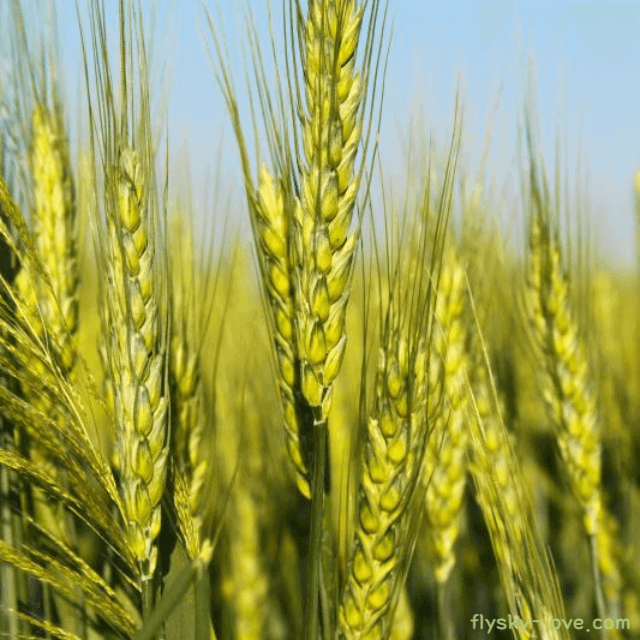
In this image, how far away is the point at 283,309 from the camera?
991 millimetres

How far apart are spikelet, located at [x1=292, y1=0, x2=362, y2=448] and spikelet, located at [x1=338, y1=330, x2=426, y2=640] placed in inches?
3.1

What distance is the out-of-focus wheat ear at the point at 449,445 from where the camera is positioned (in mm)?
1372

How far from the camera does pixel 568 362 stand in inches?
57.2

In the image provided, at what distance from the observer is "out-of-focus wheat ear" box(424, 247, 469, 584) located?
1372mm

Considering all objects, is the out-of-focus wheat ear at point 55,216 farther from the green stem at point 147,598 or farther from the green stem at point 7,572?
the green stem at point 147,598

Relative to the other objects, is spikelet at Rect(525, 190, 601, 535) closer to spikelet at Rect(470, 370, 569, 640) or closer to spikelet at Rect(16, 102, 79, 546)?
spikelet at Rect(470, 370, 569, 640)

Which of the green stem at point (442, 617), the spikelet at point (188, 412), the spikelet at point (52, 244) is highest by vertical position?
the spikelet at point (52, 244)

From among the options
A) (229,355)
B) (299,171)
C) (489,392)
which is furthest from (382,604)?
(229,355)

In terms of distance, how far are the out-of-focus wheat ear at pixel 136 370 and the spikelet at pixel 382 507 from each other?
190 mm

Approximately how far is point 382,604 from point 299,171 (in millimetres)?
411

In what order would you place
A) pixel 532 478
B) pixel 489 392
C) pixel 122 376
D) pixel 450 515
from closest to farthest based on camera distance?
1. pixel 122 376
2. pixel 450 515
3. pixel 489 392
4. pixel 532 478

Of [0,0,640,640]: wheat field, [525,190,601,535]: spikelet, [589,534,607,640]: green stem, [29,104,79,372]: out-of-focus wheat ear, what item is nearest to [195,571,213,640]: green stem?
[0,0,640,640]: wheat field

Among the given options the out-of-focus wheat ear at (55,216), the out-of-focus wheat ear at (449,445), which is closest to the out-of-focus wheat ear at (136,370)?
the out-of-focus wheat ear at (55,216)

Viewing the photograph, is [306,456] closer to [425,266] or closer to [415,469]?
[415,469]
